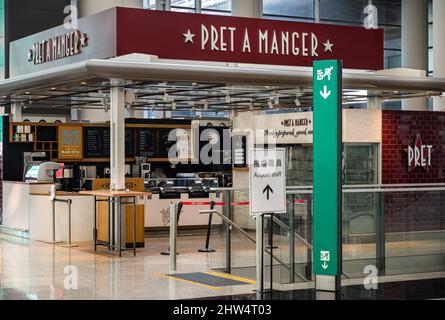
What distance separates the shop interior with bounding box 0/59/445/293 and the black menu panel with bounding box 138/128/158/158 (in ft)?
0.09

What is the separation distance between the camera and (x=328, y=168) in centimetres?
1084

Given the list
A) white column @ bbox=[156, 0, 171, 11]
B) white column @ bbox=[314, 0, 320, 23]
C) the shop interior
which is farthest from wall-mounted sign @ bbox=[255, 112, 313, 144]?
white column @ bbox=[314, 0, 320, 23]

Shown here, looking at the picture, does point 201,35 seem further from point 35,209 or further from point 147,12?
point 35,209

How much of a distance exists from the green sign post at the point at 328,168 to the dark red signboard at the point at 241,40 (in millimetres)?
5585

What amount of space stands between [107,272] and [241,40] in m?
5.84

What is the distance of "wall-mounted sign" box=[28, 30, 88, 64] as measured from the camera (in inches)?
667

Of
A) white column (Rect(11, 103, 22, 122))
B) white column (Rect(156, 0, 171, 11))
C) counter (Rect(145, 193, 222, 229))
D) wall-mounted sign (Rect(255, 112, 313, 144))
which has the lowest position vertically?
counter (Rect(145, 193, 222, 229))

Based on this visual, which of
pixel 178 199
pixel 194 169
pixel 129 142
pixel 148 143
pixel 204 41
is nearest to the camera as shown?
pixel 204 41

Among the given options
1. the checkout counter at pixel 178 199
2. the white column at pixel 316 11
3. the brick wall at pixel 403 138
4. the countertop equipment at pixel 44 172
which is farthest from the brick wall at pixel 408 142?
the white column at pixel 316 11

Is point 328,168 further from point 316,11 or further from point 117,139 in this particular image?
point 316,11

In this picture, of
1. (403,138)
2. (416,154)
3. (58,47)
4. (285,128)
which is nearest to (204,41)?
(285,128)

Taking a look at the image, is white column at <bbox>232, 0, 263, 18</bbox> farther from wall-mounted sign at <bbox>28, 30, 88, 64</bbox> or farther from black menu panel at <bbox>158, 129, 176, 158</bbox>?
wall-mounted sign at <bbox>28, 30, 88, 64</bbox>

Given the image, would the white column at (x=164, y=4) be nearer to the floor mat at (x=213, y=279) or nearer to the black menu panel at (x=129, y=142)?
the black menu panel at (x=129, y=142)

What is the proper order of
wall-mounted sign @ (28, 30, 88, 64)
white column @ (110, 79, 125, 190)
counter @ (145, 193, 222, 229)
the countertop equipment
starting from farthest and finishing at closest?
1. counter @ (145, 193, 222, 229)
2. the countertop equipment
3. wall-mounted sign @ (28, 30, 88, 64)
4. white column @ (110, 79, 125, 190)
